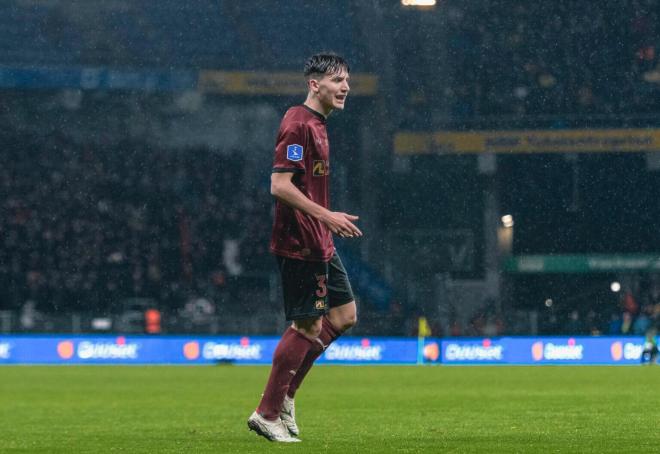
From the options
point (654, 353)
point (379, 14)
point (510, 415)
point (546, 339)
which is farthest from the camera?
point (379, 14)

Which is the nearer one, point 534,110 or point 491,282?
point 491,282

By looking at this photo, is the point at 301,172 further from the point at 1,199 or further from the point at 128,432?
the point at 1,199

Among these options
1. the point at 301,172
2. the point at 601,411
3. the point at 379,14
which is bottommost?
the point at 601,411

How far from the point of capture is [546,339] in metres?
20.1

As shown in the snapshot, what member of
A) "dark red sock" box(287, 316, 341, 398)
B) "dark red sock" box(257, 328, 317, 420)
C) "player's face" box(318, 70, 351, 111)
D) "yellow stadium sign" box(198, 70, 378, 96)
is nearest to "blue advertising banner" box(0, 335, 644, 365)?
"yellow stadium sign" box(198, 70, 378, 96)

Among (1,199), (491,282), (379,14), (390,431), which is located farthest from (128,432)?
(379,14)

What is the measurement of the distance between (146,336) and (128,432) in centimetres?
1476

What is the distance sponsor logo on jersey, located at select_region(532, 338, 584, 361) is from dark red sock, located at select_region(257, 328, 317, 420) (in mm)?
15382

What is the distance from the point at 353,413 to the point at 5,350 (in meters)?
13.7

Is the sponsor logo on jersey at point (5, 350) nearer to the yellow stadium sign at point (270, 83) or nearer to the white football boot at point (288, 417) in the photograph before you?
the yellow stadium sign at point (270, 83)

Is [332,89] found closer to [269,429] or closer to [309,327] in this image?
[309,327]

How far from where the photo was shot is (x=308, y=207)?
4828 mm

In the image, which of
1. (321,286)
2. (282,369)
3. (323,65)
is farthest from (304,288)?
(323,65)

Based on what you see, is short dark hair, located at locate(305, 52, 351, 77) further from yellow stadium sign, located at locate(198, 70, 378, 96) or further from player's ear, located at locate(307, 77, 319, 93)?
yellow stadium sign, located at locate(198, 70, 378, 96)
